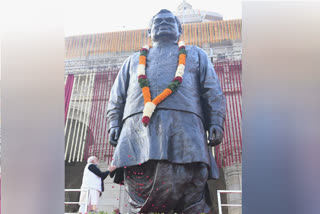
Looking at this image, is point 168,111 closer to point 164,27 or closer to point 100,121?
point 164,27

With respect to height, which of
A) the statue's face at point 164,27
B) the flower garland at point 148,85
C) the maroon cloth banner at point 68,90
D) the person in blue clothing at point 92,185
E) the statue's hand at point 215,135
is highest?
the maroon cloth banner at point 68,90

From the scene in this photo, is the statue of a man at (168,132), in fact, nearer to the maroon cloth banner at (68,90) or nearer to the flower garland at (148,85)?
the flower garland at (148,85)

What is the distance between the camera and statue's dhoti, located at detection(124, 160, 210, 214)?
130 inches

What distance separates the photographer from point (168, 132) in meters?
3.45

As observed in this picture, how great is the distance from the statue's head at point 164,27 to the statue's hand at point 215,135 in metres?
1.25

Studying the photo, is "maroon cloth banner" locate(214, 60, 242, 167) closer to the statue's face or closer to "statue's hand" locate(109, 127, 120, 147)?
the statue's face

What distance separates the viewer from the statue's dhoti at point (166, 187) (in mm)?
3295

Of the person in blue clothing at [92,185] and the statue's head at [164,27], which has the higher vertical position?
the statue's head at [164,27]

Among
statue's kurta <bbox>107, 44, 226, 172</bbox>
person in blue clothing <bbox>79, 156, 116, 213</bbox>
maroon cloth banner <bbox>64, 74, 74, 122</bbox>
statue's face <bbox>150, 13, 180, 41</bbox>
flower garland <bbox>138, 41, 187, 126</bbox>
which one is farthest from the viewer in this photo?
maroon cloth banner <bbox>64, 74, 74, 122</bbox>

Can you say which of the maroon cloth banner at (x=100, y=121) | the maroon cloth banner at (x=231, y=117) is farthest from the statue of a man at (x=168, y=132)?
the maroon cloth banner at (x=100, y=121)

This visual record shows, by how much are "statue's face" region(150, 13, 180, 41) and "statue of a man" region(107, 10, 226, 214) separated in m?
0.01

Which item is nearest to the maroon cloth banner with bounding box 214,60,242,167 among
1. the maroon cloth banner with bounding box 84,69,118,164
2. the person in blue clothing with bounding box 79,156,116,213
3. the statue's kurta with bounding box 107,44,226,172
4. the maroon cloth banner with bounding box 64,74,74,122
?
the maroon cloth banner with bounding box 84,69,118,164

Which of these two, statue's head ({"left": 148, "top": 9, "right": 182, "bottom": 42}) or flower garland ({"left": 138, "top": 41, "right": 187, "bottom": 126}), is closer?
flower garland ({"left": 138, "top": 41, "right": 187, "bottom": 126})

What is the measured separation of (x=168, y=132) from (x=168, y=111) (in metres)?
0.23
